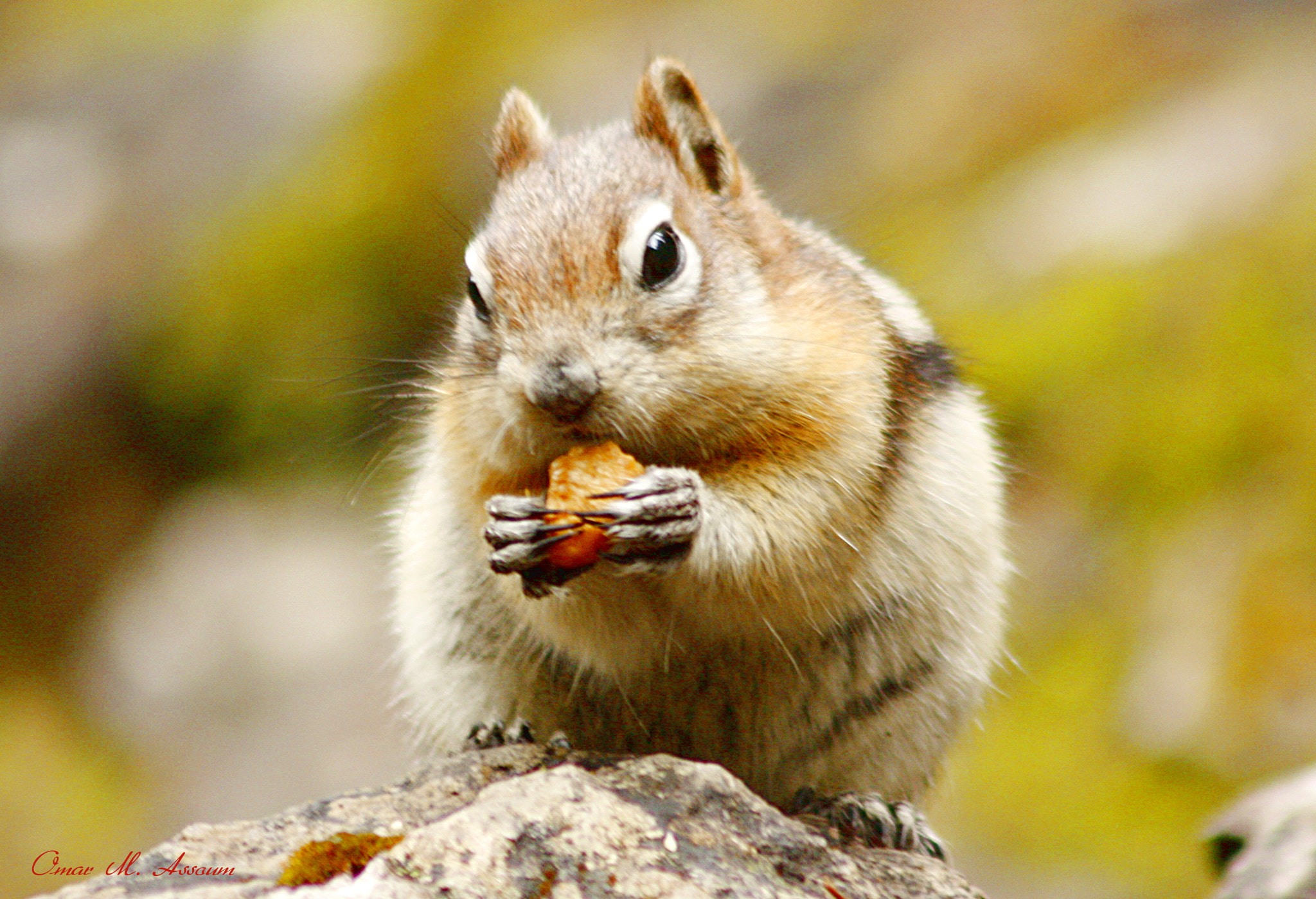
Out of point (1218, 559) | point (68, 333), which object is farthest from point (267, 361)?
point (1218, 559)

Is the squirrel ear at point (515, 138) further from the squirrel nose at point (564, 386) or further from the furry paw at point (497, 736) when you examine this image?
the furry paw at point (497, 736)

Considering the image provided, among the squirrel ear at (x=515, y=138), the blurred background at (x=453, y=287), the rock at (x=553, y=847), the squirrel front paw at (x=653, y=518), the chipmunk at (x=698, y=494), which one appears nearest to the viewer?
Answer: the rock at (x=553, y=847)

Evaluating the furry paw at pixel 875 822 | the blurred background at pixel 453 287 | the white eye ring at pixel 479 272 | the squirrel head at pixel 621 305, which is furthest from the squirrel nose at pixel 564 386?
the blurred background at pixel 453 287

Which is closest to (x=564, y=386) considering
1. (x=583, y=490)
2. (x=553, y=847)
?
(x=583, y=490)

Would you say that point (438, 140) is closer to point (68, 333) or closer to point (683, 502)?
point (68, 333)

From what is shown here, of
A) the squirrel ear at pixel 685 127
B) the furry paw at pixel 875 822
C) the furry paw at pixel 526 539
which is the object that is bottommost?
the furry paw at pixel 875 822

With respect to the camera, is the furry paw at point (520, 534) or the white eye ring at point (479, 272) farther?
the white eye ring at point (479, 272)
